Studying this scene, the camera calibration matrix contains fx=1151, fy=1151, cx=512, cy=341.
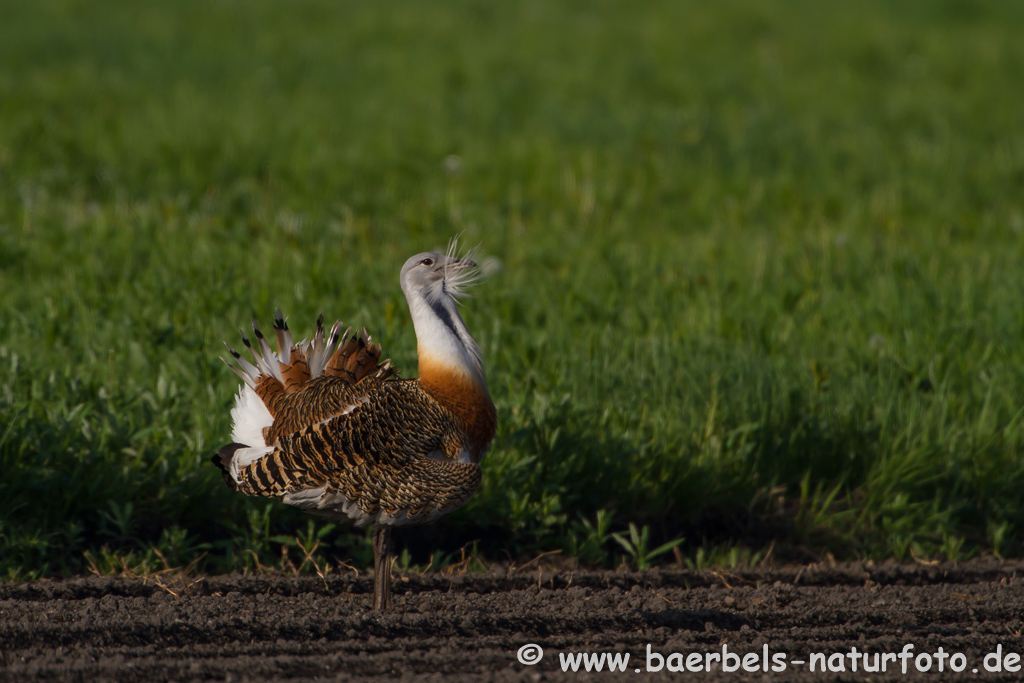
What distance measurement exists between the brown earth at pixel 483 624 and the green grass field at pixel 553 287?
1.09ft

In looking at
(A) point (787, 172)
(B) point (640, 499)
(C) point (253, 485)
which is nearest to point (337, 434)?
(C) point (253, 485)

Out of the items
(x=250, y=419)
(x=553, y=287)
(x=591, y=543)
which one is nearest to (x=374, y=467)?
(x=250, y=419)

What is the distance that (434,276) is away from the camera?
373 centimetres

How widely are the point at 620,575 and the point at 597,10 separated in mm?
12645

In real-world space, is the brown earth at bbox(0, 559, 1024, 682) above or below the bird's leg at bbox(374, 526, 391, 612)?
below

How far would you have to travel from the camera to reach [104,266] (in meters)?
6.04

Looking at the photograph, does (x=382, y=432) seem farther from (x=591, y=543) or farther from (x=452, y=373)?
(x=591, y=543)

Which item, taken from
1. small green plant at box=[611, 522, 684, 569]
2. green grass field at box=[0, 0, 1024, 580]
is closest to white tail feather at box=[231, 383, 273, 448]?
green grass field at box=[0, 0, 1024, 580]

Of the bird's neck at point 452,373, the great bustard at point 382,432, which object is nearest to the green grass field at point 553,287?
the great bustard at point 382,432

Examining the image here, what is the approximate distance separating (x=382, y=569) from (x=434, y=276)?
0.95 metres

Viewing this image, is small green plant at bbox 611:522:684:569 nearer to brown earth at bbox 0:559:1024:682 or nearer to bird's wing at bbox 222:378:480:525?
brown earth at bbox 0:559:1024:682

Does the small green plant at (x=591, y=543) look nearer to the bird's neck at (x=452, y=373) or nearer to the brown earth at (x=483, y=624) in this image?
the brown earth at (x=483, y=624)

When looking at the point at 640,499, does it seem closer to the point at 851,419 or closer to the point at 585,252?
the point at 851,419

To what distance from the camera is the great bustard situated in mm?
3490
